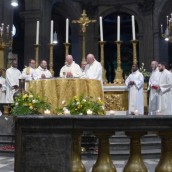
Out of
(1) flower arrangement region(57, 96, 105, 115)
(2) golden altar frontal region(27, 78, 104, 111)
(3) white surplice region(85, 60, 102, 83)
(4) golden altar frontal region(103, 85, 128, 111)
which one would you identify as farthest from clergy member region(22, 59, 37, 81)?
(1) flower arrangement region(57, 96, 105, 115)

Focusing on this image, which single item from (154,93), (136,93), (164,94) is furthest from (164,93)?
(136,93)

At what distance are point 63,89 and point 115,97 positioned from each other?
4.20 meters

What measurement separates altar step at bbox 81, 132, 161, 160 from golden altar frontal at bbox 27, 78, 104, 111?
37.1 inches

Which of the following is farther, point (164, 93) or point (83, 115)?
point (164, 93)

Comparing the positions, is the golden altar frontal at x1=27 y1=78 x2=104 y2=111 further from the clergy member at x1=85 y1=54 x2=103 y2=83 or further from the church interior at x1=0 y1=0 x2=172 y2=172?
the clergy member at x1=85 y1=54 x2=103 y2=83

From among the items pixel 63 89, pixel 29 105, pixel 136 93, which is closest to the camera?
pixel 29 105

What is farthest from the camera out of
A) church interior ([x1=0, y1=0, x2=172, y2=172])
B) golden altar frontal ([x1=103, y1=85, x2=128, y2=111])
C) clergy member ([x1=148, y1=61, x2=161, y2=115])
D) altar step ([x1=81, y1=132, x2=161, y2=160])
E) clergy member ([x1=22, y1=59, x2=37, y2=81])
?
clergy member ([x1=148, y1=61, x2=161, y2=115])

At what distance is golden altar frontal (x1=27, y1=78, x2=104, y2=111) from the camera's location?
6930 millimetres

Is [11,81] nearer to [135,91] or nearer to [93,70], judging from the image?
[135,91]

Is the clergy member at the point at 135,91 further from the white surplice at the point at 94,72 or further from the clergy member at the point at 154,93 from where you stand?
the white surplice at the point at 94,72

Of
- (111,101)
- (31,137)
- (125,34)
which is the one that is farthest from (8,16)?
(31,137)

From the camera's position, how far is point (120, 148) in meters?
7.03

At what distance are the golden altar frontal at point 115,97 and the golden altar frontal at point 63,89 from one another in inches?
143

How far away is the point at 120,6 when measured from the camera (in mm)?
21297
